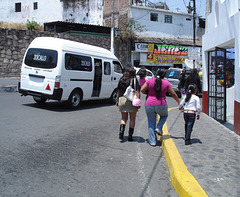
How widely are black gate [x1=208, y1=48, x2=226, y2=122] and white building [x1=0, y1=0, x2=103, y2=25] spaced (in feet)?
77.9

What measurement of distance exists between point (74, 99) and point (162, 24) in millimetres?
23232

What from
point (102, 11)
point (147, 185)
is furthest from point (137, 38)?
point (147, 185)

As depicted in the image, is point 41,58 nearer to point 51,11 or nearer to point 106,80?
point 106,80

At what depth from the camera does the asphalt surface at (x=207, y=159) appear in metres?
3.55

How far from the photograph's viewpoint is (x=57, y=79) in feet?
29.7

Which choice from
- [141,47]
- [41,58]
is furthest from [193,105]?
[141,47]

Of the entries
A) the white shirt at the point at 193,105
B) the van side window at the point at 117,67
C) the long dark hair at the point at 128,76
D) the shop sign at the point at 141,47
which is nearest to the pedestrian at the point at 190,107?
the white shirt at the point at 193,105

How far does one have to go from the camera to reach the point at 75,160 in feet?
15.6

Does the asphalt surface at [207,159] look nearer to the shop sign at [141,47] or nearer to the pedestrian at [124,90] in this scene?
the pedestrian at [124,90]

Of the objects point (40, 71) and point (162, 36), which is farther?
point (162, 36)

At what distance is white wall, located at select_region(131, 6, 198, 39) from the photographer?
29.3 meters

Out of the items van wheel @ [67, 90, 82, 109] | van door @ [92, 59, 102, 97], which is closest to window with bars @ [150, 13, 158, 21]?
van door @ [92, 59, 102, 97]

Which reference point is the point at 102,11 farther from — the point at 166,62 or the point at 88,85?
the point at 88,85

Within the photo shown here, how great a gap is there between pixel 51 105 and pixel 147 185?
24.5 feet
